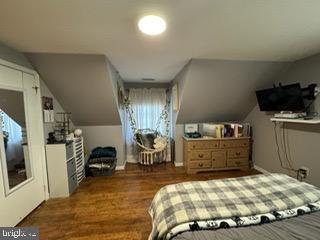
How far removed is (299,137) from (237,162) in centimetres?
133

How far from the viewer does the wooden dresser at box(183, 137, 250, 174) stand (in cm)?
370

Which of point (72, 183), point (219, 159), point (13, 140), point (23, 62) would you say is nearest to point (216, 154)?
point (219, 159)

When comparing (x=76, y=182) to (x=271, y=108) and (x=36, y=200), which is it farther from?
(x=271, y=108)

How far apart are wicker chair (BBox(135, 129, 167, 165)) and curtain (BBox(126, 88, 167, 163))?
1.08 feet

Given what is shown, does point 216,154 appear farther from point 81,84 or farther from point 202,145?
point 81,84

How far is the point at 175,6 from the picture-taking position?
134 cm

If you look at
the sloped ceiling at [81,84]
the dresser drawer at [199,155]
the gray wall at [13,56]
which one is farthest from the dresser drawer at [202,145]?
the gray wall at [13,56]

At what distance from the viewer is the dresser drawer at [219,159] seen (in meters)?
3.77

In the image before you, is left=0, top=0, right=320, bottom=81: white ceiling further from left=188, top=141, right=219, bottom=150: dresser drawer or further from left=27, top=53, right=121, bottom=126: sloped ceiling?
left=188, top=141, right=219, bottom=150: dresser drawer

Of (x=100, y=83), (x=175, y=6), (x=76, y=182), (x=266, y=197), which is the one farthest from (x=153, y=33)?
(x=76, y=182)

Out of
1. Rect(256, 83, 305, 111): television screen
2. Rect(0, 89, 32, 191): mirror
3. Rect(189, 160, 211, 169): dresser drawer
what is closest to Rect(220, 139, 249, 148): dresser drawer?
Rect(189, 160, 211, 169): dresser drawer

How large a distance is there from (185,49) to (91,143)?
9.57 ft

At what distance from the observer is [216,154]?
377cm

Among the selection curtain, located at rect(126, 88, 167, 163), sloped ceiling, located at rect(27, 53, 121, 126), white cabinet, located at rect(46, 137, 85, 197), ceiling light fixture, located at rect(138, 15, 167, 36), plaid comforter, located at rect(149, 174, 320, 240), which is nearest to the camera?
plaid comforter, located at rect(149, 174, 320, 240)
